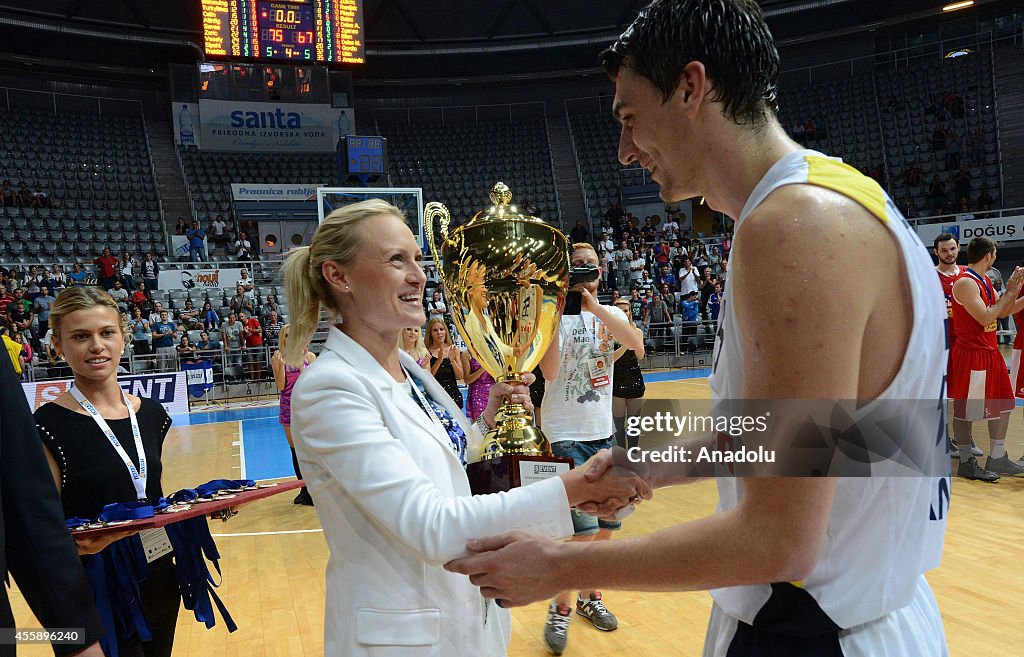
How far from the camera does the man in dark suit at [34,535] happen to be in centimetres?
129

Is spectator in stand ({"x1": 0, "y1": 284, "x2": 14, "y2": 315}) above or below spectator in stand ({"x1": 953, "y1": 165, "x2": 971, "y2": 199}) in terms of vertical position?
below

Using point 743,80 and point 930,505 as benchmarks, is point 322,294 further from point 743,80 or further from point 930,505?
Answer: point 930,505

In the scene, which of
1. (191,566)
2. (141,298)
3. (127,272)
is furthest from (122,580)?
(127,272)

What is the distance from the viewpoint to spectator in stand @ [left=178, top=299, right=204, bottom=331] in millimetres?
13586

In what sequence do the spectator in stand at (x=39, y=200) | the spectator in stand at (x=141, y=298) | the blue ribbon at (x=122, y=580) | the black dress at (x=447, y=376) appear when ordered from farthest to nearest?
the spectator in stand at (x=39, y=200)
the spectator in stand at (x=141, y=298)
the black dress at (x=447, y=376)
the blue ribbon at (x=122, y=580)

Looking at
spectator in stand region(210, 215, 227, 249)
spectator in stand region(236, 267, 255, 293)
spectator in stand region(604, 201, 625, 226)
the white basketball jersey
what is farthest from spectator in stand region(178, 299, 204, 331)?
the white basketball jersey

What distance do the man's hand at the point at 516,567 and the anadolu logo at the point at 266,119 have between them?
2260 cm

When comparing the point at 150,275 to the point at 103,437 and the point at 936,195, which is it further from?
the point at 936,195

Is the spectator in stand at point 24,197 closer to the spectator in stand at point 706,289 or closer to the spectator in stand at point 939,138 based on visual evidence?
the spectator in stand at point 706,289

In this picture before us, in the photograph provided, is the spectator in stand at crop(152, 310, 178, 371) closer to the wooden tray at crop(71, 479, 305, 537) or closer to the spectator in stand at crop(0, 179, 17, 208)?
the spectator in stand at crop(0, 179, 17, 208)

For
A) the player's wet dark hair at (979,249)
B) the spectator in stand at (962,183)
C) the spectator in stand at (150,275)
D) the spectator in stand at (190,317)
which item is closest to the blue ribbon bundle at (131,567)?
the player's wet dark hair at (979,249)

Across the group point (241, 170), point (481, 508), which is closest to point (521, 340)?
point (481, 508)

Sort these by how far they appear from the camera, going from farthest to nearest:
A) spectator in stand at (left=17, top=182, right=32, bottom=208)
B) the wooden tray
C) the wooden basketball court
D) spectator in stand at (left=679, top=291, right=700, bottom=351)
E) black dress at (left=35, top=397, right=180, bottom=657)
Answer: spectator in stand at (left=17, top=182, right=32, bottom=208), spectator in stand at (left=679, top=291, right=700, bottom=351), the wooden basketball court, black dress at (left=35, top=397, right=180, bottom=657), the wooden tray

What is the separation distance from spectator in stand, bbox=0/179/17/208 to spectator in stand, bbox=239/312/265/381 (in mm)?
8089
